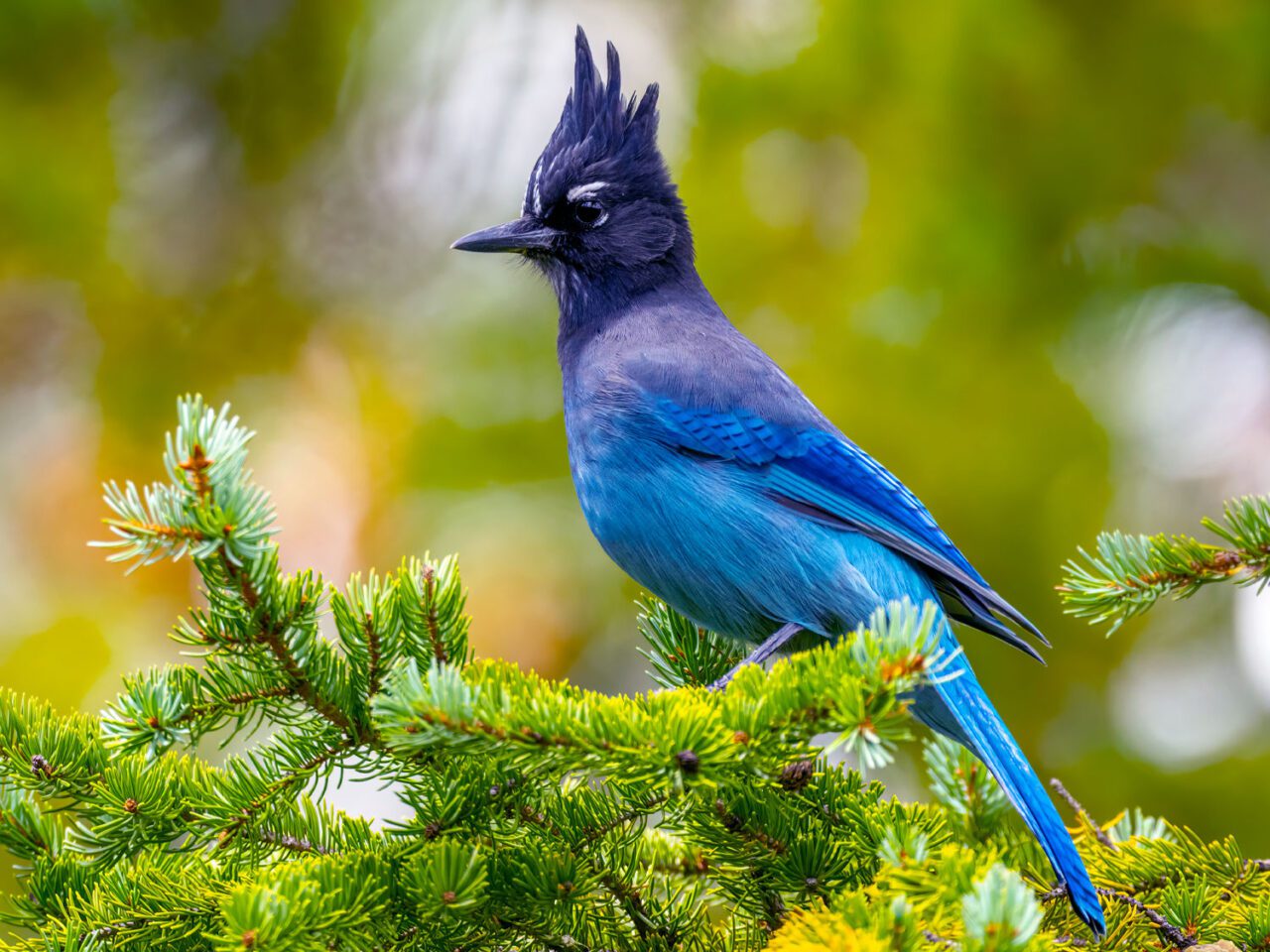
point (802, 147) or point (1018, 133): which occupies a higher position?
point (802, 147)

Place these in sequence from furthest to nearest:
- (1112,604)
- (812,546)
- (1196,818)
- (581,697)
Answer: (1196,818)
(812,546)
(1112,604)
(581,697)

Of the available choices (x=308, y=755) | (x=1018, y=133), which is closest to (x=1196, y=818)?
(x=1018, y=133)

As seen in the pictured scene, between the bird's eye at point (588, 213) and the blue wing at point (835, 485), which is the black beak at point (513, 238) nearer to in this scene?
the bird's eye at point (588, 213)

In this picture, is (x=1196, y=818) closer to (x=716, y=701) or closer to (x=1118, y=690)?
(x=1118, y=690)

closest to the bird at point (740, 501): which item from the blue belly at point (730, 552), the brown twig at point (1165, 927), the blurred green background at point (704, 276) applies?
the blue belly at point (730, 552)

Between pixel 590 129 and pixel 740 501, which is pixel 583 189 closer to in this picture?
pixel 590 129

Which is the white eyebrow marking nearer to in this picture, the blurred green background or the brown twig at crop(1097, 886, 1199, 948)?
the blurred green background

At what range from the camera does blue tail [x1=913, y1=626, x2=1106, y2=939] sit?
1.98 meters

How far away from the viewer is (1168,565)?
2.11 m

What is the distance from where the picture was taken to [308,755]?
190cm

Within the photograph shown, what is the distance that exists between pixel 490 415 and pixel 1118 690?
2039 millimetres

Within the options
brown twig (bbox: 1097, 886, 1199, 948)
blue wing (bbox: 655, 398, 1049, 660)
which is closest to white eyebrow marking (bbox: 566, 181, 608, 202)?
blue wing (bbox: 655, 398, 1049, 660)

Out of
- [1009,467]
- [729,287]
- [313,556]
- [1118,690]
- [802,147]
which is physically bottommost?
[1118,690]

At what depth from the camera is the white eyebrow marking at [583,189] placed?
332 cm
